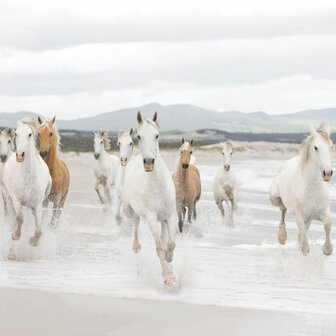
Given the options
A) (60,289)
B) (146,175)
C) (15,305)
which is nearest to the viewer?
(15,305)

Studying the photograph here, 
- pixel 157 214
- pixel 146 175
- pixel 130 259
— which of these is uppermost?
pixel 146 175

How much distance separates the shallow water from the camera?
6.68 m

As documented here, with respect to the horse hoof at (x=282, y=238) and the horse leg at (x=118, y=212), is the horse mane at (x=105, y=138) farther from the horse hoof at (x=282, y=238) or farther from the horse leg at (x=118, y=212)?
the horse hoof at (x=282, y=238)

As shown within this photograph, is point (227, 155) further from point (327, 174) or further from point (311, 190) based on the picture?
point (327, 174)

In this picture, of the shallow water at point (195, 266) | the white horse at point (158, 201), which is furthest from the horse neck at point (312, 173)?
the white horse at point (158, 201)

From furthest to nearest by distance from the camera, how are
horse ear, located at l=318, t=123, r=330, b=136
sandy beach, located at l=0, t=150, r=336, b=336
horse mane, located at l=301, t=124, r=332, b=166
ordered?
horse ear, located at l=318, t=123, r=330, b=136
horse mane, located at l=301, t=124, r=332, b=166
sandy beach, located at l=0, t=150, r=336, b=336

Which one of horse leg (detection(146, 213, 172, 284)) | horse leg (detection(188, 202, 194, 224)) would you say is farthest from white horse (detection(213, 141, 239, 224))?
horse leg (detection(146, 213, 172, 284))

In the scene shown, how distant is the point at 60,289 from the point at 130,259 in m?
2.38

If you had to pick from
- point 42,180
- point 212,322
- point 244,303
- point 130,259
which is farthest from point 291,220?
point 212,322

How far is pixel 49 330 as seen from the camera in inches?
201

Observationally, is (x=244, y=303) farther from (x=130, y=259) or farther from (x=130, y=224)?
(x=130, y=224)

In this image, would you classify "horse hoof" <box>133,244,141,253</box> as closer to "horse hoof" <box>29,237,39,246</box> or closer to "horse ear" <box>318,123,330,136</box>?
"horse hoof" <box>29,237,39,246</box>

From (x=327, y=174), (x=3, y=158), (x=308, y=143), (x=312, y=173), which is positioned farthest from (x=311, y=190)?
(x=3, y=158)

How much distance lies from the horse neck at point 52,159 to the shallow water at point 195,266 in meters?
0.94
